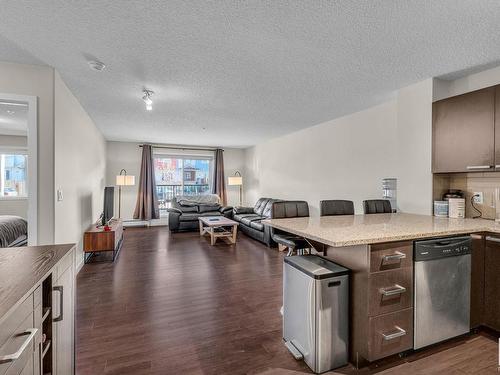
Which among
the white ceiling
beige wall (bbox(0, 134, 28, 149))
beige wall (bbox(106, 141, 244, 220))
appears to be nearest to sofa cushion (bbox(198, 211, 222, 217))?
beige wall (bbox(106, 141, 244, 220))

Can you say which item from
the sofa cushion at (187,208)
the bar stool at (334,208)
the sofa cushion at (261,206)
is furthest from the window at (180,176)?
the bar stool at (334,208)

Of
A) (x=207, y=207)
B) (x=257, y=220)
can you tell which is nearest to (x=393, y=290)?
(x=257, y=220)

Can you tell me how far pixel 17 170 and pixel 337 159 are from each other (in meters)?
7.01

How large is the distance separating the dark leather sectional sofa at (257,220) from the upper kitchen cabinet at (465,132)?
2659 mm

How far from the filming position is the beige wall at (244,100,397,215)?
371 centimetres

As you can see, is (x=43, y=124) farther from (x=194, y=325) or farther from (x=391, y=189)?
(x=391, y=189)

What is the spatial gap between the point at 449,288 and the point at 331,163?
9.99ft

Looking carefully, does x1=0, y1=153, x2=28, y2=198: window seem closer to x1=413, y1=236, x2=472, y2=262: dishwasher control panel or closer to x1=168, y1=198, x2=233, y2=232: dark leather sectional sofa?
x1=168, y1=198, x2=233, y2=232: dark leather sectional sofa

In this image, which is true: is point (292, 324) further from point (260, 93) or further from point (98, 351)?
point (260, 93)

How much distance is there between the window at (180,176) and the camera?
26.0ft

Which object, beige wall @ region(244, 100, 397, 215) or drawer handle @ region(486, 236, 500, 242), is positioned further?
beige wall @ region(244, 100, 397, 215)

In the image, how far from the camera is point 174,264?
3.92m

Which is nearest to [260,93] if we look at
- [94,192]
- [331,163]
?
[331,163]

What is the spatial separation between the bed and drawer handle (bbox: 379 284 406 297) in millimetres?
4538
